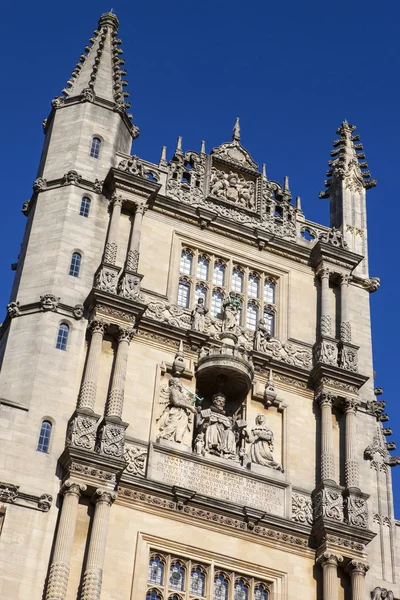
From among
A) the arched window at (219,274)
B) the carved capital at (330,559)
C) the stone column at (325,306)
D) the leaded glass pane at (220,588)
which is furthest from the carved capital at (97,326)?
the carved capital at (330,559)

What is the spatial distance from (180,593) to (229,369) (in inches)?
222

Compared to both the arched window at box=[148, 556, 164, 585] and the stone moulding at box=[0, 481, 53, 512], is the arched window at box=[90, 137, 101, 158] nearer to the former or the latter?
the stone moulding at box=[0, 481, 53, 512]

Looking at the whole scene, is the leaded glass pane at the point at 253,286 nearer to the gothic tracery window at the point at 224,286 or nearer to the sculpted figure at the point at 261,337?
the gothic tracery window at the point at 224,286

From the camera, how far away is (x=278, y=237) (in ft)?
106

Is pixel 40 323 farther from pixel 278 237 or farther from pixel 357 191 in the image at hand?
pixel 357 191

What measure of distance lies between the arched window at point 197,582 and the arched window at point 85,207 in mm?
9480

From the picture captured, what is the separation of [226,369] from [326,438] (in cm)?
278

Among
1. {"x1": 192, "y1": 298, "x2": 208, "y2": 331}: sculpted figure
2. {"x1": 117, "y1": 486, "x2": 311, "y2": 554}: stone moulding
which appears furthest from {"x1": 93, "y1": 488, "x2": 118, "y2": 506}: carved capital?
{"x1": 192, "y1": 298, "x2": 208, "y2": 331}: sculpted figure

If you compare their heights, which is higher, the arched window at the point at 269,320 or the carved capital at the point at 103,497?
the arched window at the point at 269,320

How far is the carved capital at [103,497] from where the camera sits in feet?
80.9

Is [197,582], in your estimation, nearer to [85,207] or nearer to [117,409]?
[117,409]

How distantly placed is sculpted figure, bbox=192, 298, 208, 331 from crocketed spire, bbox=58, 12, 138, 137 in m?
6.08

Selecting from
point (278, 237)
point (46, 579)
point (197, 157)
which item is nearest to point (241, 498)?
point (46, 579)

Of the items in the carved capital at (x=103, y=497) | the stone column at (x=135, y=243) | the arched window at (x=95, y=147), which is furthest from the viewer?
the arched window at (x=95, y=147)
